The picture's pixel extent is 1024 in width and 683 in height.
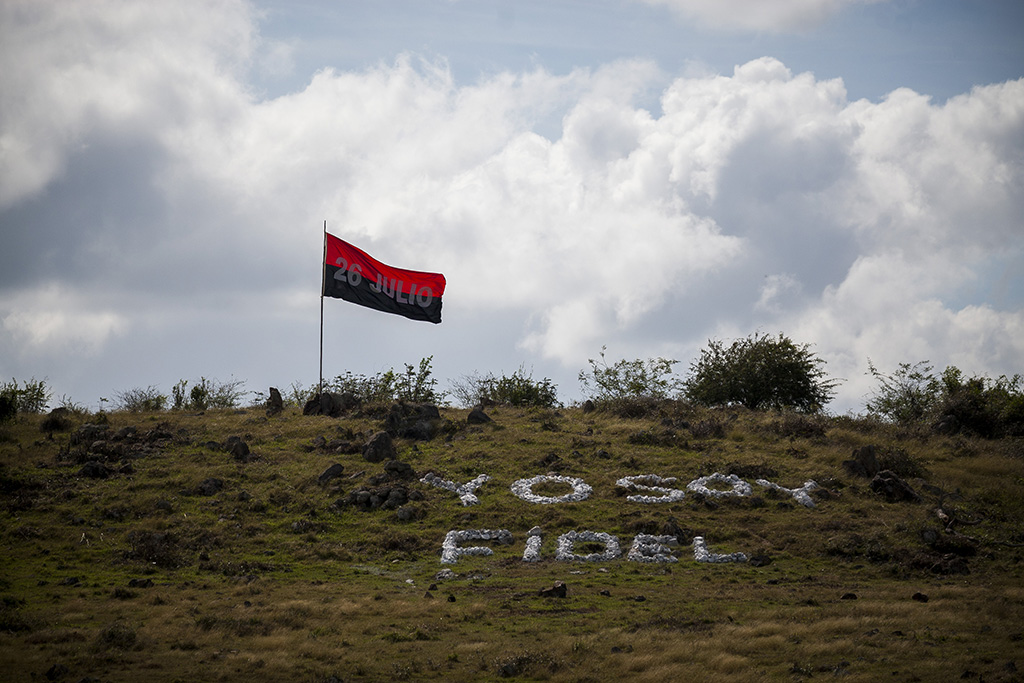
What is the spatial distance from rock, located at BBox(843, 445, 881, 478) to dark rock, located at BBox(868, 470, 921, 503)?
142cm

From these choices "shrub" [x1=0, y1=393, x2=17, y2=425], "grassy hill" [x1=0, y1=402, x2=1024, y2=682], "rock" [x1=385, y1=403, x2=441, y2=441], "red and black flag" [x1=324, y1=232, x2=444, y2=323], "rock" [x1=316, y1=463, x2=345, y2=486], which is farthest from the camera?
"shrub" [x1=0, y1=393, x2=17, y2=425]

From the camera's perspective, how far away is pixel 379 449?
118ft

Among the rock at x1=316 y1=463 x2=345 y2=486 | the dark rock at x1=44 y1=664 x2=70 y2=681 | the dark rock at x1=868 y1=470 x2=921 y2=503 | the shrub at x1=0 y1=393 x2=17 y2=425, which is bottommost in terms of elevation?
the dark rock at x1=44 y1=664 x2=70 y2=681

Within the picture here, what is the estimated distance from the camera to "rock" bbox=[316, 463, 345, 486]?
33562 mm

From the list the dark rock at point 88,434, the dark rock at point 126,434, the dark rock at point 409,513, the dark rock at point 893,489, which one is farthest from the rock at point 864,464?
the dark rock at point 88,434

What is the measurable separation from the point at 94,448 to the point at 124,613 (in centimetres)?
1744

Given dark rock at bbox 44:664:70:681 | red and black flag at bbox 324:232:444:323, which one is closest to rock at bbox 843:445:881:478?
red and black flag at bbox 324:232:444:323

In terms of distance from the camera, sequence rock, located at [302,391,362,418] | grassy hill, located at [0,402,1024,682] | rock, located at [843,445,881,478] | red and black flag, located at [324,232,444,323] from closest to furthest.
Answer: grassy hill, located at [0,402,1024,682]
rock, located at [843,445,881,478]
red and black flag, located at [324,232,444,323]
rock, located at [302,391,362,418]

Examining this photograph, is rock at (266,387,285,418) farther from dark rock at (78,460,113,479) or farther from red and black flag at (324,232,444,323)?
dark rock at (78,460,113,479)

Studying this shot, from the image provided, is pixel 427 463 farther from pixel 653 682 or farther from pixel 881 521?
pixel 653 682

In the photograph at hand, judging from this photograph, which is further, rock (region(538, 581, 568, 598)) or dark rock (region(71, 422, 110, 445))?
dark rock (region(71, 422, 110, 445))

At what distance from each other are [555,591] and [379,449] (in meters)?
15.2

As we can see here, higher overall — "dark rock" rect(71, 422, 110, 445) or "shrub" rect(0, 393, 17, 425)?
"shrub" rect(0, 393, 17, 425)

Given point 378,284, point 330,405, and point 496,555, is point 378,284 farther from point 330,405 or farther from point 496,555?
point 496,555
